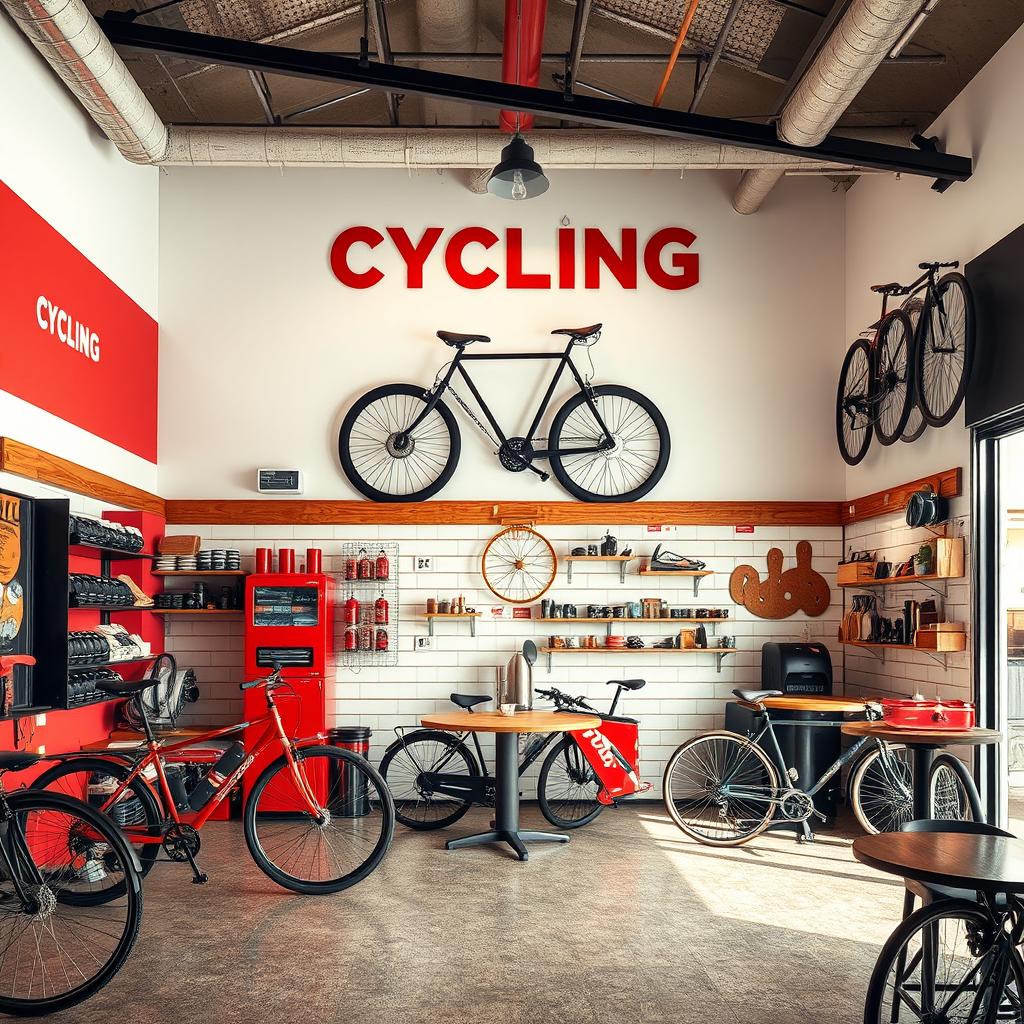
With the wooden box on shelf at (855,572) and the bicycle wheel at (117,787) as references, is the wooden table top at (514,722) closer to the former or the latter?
the bicycle wheel at (117,787)

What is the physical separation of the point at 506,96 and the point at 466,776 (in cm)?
416

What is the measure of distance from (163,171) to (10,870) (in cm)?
617

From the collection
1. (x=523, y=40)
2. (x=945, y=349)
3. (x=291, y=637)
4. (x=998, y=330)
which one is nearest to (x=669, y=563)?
(x=945, y=349)

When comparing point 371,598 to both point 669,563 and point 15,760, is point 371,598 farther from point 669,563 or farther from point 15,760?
point 15,760

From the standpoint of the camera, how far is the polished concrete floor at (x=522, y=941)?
3955mm

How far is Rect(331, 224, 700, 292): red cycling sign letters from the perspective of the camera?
333 inches

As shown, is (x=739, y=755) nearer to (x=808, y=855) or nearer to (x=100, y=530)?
(x=808, y=855)

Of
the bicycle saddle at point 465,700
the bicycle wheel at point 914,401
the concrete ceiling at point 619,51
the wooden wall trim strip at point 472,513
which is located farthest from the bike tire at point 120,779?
the bicycle wheel at point 914,401

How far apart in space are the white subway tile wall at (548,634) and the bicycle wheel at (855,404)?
0.83 m

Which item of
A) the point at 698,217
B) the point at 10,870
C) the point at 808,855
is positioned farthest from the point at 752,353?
the point at 10,870

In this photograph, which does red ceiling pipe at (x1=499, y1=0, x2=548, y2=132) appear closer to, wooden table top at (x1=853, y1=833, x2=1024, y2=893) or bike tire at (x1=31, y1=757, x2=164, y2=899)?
bike tire at (x1=31, y1=757, x2=164, y2=899)

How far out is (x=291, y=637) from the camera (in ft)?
25.2

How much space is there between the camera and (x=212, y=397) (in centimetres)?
838

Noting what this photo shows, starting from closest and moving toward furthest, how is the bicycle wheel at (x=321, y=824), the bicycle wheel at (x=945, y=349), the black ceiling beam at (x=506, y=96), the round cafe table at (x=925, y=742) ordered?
the round cafe table at (x=925, y=742)
the bicycle wheel at (x=321, y=824)
the black ceiling beam at (x=506, y=96)
the bicycle wheel at (x=945, y=349)
